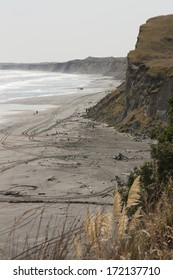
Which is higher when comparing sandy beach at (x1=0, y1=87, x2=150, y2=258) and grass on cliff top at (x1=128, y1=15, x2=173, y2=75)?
grass on cliff top at (x1=128, y1=15, x2=173, y2=75)

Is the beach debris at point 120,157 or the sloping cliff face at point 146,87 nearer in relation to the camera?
the beach debris at point 120,157

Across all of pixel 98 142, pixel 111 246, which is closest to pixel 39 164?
pixel 98 142

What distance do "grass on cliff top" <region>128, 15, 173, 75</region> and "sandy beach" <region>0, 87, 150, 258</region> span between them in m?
8.77

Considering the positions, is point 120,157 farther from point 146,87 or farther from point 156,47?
point 156,47

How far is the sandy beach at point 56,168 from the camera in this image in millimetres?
17859

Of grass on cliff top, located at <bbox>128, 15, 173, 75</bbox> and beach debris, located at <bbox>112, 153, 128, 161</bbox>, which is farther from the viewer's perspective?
grass on cliff top, located at <bbox>128, 15, 173, 75</bbox>

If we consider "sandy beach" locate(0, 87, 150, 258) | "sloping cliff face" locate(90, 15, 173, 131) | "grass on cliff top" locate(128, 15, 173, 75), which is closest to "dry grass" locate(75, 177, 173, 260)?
"sandy beach" locate(0, 87, 150, 258)

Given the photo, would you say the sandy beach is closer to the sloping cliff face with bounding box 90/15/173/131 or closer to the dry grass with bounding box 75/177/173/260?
the sloping cliff face with bounding box 90/15/173/131

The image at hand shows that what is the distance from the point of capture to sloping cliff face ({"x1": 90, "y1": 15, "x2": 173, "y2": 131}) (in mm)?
41781

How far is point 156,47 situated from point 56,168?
33.6 metres

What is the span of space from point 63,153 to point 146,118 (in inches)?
502

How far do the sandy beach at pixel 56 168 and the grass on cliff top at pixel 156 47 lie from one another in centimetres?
877

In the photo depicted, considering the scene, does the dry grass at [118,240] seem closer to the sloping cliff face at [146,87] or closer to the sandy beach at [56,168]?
the sandy beach at [56,168]

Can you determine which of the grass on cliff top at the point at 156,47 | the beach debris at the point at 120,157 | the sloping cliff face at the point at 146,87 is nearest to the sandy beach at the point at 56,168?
the beach debris at the point at 120,157
